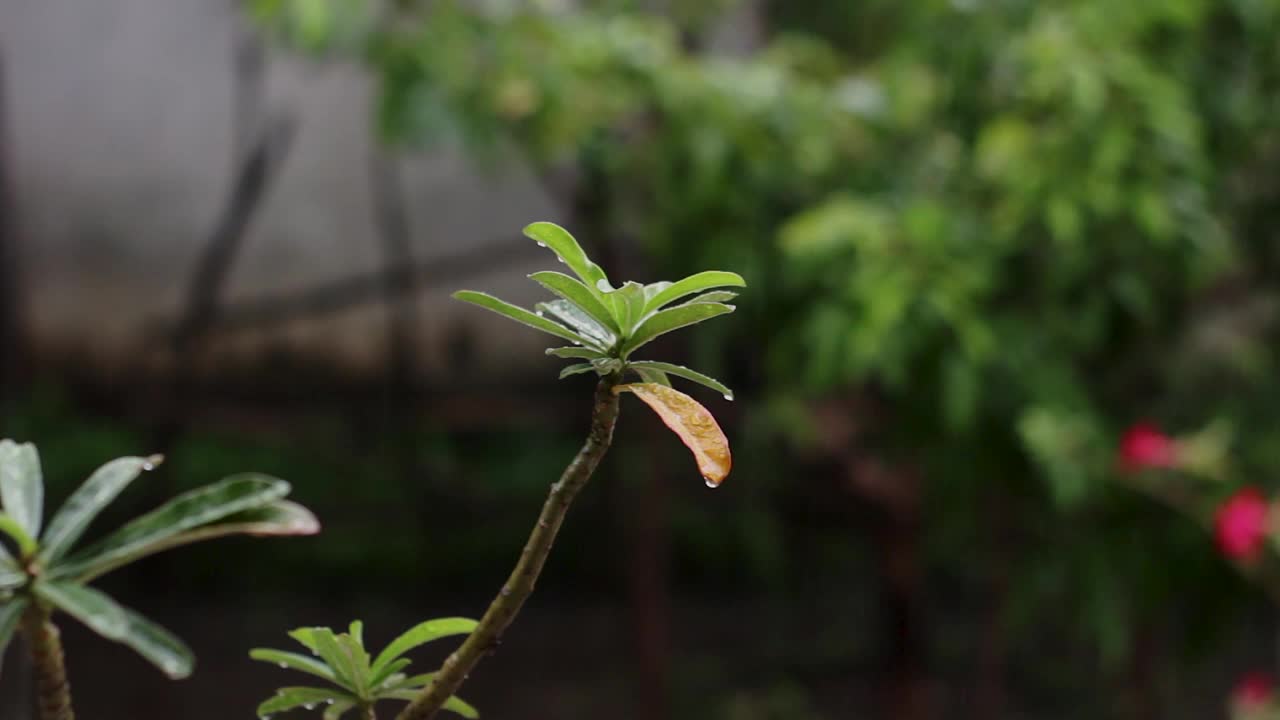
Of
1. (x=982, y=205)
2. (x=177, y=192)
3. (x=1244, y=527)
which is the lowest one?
(x=1244, y=527)

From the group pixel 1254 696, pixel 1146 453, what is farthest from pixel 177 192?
pixel 1254 696

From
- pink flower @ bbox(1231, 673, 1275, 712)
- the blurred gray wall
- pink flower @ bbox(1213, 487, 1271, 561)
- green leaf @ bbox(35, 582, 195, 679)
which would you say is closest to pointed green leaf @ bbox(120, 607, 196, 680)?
green leaf @ bbox(35, 582, 195, 679)

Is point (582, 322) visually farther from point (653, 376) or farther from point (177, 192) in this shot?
point (177, 192)

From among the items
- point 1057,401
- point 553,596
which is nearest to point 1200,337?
point 1057,401

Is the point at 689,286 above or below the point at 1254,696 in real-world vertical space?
above

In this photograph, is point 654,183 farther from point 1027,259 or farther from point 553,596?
point 553,596

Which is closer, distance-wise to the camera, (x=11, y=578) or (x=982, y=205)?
(x=11, y=578)


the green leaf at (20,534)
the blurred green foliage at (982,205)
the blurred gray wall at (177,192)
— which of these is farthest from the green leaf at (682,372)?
the blurred gray wall at (177,192)
